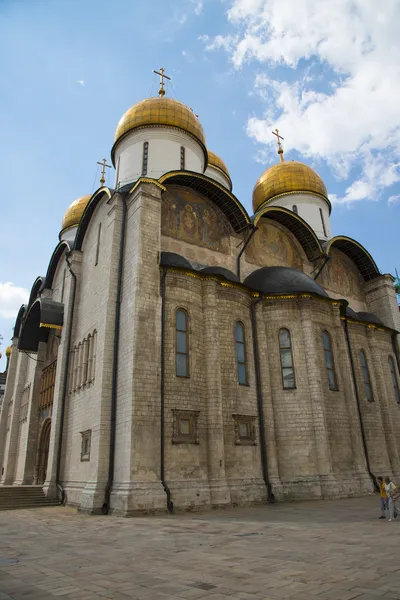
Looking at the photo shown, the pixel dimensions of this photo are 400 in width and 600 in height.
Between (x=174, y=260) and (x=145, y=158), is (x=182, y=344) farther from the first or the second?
(x=145, y=158)

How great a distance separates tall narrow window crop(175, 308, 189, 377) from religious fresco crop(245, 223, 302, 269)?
16.2 ft

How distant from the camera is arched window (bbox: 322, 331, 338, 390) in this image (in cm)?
1446

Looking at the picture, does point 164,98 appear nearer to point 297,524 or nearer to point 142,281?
point 142,281

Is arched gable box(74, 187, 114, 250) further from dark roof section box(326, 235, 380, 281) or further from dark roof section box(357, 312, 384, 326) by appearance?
dark roof section box(357, 312, 384, 326)

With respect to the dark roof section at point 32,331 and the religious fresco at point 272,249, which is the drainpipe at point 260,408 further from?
the dark roof section at point 32,331

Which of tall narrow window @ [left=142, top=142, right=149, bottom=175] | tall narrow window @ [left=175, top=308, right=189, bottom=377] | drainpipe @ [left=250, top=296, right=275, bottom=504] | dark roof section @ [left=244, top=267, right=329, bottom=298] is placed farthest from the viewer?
tall narrow window @ [left=142, top=142, right=149, bottom=175]

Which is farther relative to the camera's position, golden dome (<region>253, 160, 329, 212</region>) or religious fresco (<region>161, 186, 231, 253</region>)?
golden dome (<region>253, 160, 329, 212</region>)

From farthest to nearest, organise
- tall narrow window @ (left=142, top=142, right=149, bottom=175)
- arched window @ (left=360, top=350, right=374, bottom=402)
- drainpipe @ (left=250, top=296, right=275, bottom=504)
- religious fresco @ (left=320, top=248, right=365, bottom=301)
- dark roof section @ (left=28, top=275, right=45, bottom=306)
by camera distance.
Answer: dark roof section @ (left=28, top=275, right=45, bottom=306), religious fresco @ (left=320, top=248, right=365, bottom=301), tall narrow window @ (left=142, top=142, right=149, bottom=175), arched window @ (left=360, top=350, right=374, bottom=402), drainpipe @ (left=250, top=296, right=275, bottom=504)

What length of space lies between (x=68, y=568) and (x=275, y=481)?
8.73m

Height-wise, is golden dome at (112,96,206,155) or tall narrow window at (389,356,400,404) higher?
golden dome at (112,96,206,155)

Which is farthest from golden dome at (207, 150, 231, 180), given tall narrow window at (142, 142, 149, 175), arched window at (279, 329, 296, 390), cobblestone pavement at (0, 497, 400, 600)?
cobblestone pavement at (0, 497, 400, 600)

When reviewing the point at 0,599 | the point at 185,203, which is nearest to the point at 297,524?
the point at 0,599

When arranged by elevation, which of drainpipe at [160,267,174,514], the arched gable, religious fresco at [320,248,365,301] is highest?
the arched gable

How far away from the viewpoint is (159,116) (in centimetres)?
1814
